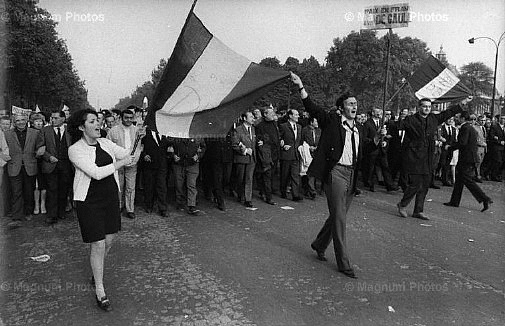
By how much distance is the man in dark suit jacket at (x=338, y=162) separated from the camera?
5.25m

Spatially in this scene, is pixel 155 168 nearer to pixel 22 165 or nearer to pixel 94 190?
pixel 22 165

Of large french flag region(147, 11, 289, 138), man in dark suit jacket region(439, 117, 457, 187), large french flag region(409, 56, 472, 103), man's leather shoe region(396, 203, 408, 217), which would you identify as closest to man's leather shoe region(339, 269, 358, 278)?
large french flag region(147, 11, 289, 138)

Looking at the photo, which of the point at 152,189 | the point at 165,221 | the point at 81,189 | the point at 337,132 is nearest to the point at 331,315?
the point at 337,132

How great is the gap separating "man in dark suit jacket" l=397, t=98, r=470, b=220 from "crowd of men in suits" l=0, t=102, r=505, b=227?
0.99ft

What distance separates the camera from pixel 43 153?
7.62 m

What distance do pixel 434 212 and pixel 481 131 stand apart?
15.5 ft

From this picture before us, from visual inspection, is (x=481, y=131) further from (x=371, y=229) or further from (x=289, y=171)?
(x=371, y=229)

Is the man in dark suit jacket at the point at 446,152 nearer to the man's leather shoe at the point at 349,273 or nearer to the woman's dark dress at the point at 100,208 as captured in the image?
the man's leather shoe at the point at 349,273

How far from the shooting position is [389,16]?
18812 mm

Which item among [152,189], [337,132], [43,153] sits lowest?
[152,189]

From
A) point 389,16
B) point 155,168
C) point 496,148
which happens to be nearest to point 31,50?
point 389,16

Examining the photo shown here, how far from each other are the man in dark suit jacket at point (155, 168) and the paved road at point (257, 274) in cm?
38

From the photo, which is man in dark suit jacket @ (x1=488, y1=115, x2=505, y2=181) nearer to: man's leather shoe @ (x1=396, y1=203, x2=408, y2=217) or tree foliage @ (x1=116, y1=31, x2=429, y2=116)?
man's leather shoe @ (x1=396, y1=203, x2=408, y2=217)

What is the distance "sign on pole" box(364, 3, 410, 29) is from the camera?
734 inches
